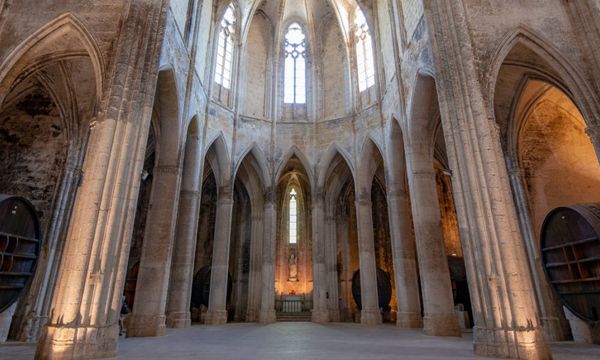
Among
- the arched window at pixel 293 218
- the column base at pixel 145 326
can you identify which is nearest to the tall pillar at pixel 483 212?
the column base at pixel 145 326

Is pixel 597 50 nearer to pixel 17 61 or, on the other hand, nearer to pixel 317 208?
pixel 317 208

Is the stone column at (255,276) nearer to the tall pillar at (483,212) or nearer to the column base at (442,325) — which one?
the column base at (442,325)

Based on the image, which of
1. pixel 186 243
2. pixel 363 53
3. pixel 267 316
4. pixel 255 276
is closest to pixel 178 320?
pixel 186 243

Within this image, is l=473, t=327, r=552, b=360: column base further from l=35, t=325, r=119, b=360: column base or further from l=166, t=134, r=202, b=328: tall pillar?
l=166, t=134, r=202, b=328: tall pillar

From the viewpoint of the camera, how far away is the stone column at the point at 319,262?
18312 millimetres

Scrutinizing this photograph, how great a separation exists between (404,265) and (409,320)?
209cm

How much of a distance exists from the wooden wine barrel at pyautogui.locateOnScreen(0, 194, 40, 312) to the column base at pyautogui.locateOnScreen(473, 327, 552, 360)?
34.6ft

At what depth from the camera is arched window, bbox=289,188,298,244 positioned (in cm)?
2528

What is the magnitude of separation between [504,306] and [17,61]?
12599 millimetres

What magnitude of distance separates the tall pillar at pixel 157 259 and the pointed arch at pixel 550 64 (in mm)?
10061

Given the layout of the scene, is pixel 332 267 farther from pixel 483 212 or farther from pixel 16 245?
pixel 16 245

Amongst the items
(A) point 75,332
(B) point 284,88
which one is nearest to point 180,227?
(A) point 75,332

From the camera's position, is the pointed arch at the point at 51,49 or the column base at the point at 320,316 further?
the column base at the point at 320,316

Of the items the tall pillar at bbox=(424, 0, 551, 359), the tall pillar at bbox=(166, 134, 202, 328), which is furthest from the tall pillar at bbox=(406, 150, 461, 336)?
the tall pillar at bbox=(166, 134, 202, 328)
